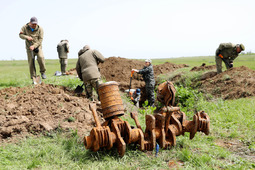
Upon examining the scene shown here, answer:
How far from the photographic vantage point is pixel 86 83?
636cm

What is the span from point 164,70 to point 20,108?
36.3 feet

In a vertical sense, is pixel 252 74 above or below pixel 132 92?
above

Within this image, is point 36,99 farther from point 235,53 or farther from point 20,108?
point 235,53

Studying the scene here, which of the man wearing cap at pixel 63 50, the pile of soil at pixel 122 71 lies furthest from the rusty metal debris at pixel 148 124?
the man wearing cap at pixel 63 50

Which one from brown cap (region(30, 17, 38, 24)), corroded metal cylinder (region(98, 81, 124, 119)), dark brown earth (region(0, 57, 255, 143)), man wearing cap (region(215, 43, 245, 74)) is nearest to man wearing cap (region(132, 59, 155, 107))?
dark brown earth (region(0, 57, 255, 143))

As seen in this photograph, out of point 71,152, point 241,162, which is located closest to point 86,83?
point 71,152

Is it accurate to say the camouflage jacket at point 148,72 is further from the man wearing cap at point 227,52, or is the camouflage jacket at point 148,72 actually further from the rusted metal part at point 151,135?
the rusted metal part at point 151,135

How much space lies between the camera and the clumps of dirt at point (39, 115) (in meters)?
3.81

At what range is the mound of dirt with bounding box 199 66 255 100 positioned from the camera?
293 inches

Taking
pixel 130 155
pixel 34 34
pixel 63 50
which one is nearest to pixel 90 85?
pixel 34 34

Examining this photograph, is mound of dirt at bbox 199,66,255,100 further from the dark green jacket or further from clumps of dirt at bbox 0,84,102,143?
clumps of dirt at bbox 0,84,102,143

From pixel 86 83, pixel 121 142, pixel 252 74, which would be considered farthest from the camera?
pixel 252 74

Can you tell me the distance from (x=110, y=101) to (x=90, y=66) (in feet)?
10.2

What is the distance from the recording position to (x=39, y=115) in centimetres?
429
